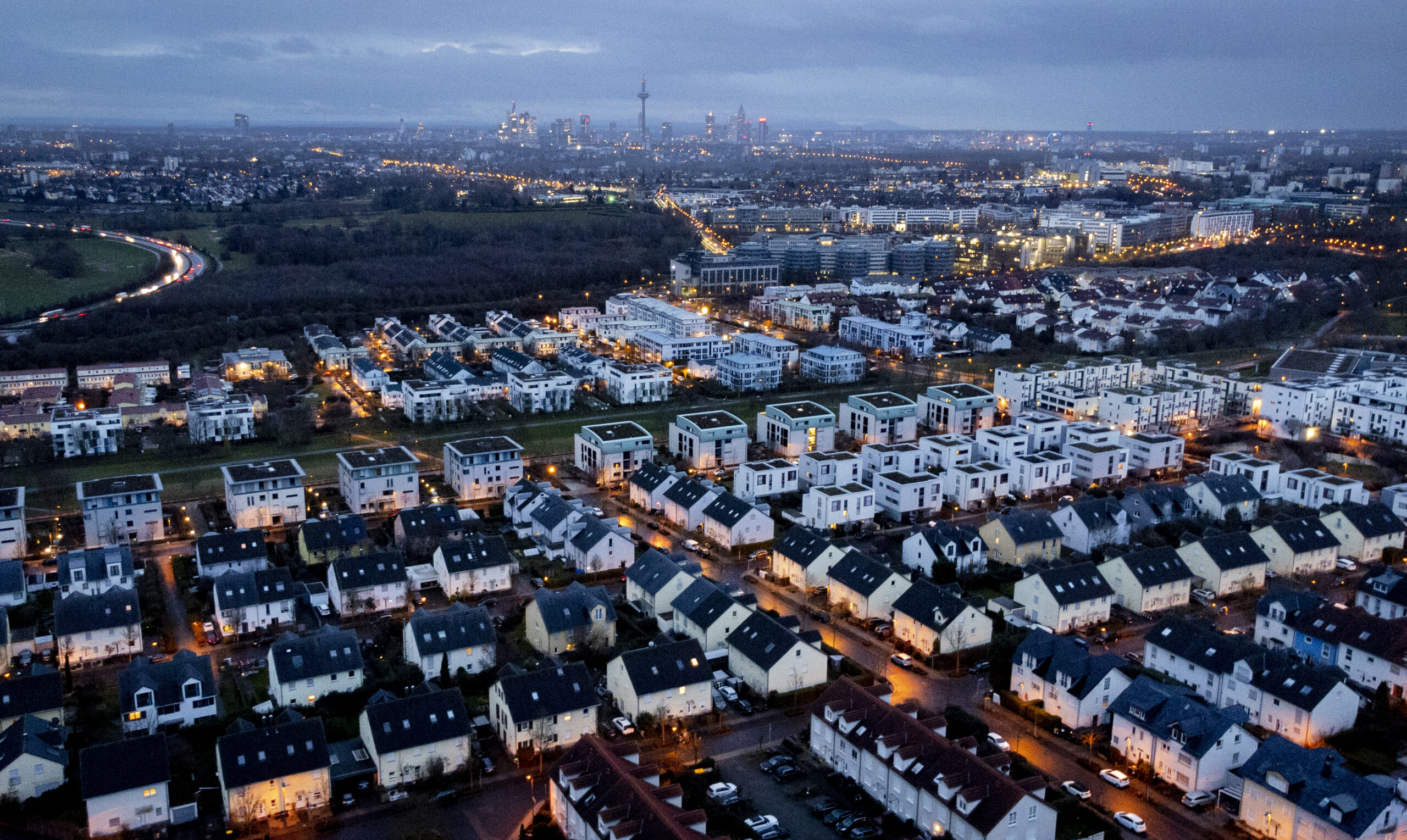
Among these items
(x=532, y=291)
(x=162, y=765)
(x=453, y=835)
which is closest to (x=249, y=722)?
(x=162, y=765)

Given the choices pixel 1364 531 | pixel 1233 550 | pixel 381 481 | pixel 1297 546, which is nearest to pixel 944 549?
pixel 1233 550

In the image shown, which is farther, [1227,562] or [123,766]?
[1227,562]

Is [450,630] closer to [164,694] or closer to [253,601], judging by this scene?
[253,601]

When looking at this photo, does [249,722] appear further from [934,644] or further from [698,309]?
[698,309]

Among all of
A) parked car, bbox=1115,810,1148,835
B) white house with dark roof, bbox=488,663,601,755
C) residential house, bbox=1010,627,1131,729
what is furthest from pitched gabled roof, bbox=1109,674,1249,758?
white house with dark roof, bbox=488,663,601,755

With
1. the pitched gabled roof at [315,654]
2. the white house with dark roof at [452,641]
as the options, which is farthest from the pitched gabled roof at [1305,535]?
the pitched gabled roof at [315,654]
